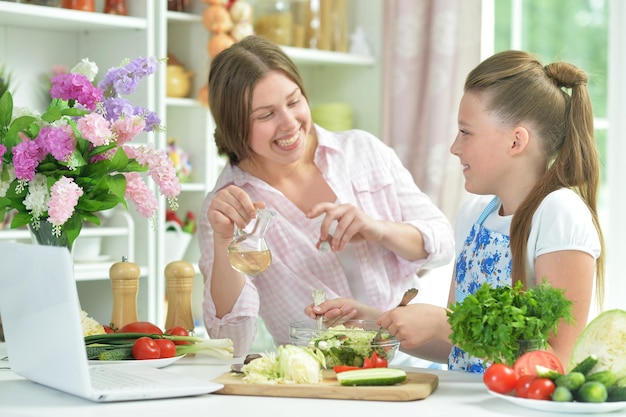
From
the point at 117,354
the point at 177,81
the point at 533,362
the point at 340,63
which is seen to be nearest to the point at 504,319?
the point at 533,362

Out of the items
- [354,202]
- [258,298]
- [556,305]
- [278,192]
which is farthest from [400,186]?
[556,305]

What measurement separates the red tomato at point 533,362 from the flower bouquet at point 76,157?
Result: 82 cm

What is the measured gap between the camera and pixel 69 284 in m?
1.39

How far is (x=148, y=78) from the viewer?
321cm

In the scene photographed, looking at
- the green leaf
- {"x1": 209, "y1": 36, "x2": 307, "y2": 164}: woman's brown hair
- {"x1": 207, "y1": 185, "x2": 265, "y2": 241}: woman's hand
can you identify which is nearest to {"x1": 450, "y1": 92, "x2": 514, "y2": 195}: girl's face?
{"x1": 207, "y1": 185, "x2": 265, "y2": 241}: woman's hand

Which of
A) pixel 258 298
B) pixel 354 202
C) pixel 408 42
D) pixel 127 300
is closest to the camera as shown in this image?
pixel 127 300

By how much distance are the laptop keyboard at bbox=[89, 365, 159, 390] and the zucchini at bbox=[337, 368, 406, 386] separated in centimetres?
30

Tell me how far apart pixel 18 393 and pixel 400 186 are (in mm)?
1202

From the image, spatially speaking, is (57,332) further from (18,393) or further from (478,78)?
(478,78)

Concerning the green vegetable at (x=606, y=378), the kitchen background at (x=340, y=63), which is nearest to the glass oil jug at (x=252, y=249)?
the green vegetable at (x=606, y=378)

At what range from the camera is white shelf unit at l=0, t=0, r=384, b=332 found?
124 inches

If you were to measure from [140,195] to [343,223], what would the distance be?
0.48 metres

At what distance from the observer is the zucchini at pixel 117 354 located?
1760 millimetres

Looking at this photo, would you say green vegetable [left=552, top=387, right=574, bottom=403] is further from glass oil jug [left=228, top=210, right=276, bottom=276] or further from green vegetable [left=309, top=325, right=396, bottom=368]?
glass oil jug [left=228, top=210, right=276, bottom=276]
